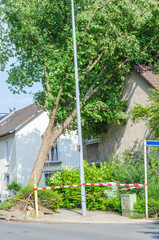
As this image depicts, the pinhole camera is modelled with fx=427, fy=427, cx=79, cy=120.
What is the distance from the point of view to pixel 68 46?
65.0 ft

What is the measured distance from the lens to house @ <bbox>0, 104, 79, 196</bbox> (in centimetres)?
3534

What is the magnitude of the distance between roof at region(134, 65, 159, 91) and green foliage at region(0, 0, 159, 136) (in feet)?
1.41

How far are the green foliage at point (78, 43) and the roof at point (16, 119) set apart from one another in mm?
13020

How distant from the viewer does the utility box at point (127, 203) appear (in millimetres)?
15594

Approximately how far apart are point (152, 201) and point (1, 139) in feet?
81.8

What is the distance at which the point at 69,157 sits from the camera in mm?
37938

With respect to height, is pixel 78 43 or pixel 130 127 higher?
pixel 78 43

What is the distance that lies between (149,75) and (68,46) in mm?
4936

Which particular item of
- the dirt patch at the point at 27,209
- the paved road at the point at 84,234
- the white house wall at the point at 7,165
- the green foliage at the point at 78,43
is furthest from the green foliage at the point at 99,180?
the white house wall at the point at 7,165

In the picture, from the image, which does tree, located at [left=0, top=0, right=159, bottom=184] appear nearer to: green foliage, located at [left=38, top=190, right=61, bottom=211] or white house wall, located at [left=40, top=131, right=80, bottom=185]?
green foliage, located at [left=38, top=190, right=61, bottom=211]

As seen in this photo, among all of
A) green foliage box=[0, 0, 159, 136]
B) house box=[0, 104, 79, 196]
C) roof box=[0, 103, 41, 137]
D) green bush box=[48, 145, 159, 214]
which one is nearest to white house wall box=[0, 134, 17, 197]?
house box=[0, 104, 79, 196]

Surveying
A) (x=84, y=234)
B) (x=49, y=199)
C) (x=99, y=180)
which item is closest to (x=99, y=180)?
(x=99, y=180)

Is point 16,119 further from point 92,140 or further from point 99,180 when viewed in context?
point 99,180

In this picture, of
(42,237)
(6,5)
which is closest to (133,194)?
(42,237)
